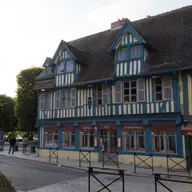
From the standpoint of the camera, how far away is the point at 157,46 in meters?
16.5

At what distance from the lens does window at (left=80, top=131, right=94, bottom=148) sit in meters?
17.8

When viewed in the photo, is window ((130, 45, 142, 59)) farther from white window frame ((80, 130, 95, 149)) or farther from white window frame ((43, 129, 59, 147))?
white window frame ((43, 129, 59, 147))

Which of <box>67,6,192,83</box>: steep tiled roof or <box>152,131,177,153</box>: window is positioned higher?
<box>67,6,192,83</box>: steep tiled roof

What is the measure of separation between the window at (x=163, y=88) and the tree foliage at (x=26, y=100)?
62.4 ft

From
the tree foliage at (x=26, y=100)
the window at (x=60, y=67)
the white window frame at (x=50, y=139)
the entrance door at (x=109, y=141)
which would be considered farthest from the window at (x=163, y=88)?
the tree foliage at (x=26, y=100)

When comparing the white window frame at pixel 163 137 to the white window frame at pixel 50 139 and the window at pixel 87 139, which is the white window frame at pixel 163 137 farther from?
the white window frame at pixel 50 139

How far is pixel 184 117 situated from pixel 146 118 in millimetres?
2295

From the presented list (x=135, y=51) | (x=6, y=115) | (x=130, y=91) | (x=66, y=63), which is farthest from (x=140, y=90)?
(x=6, y=115)

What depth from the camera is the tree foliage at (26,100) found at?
30.1 m

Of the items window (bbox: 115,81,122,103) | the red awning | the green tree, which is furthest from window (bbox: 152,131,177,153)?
the green tree

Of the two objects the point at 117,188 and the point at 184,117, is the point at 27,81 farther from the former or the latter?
the point at 117,188

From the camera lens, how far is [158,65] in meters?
15.0

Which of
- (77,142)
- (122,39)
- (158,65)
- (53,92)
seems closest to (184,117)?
(158,65)

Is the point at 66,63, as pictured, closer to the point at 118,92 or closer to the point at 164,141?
the point at 118,92
